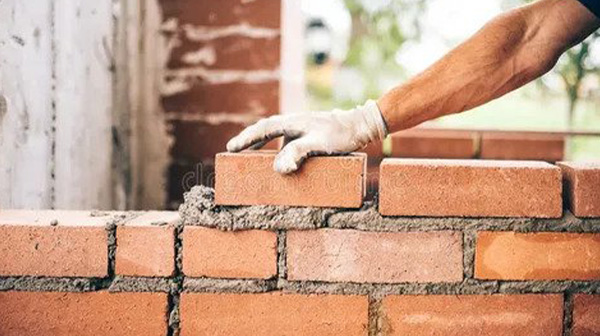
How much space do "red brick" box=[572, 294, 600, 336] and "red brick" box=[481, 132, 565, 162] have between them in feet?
4.77

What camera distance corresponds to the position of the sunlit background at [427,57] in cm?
414

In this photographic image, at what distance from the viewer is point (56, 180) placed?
1.60 m

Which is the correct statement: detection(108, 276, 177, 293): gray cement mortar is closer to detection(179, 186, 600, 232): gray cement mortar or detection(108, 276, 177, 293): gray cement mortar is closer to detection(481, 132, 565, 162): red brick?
detection(179, 186, 600, 232): gray cement mortar

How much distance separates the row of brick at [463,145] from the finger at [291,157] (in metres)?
1.47

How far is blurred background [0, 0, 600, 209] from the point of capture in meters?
1.44

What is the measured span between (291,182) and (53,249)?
47 centimetres

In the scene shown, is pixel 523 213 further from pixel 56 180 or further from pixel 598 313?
pixel 56 180

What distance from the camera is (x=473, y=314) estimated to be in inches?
43.9

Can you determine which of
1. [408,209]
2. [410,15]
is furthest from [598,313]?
[410,15]

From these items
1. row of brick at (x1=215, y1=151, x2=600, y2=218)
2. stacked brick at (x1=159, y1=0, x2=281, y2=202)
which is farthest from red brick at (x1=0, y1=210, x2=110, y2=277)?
stacked brick at (x1=159, y1=0, x2=281, y2=202)

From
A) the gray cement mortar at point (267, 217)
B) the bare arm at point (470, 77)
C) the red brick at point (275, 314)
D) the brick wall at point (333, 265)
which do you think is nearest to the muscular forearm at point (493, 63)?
the bare arm at point (470, 77)

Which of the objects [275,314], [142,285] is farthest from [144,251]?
[275,314]

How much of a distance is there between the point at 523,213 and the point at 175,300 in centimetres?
69

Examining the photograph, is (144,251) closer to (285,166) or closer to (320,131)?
(285,166)
